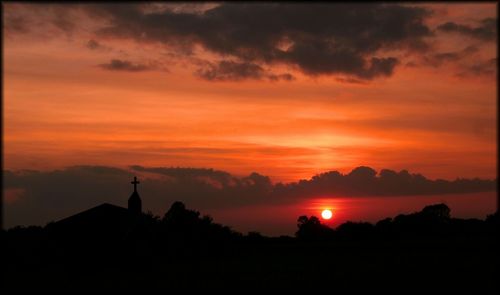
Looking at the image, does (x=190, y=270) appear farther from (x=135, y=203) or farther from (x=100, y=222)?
(x=135, y=203)

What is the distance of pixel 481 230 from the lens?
106062mm

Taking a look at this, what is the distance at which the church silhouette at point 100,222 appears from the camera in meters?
53.8

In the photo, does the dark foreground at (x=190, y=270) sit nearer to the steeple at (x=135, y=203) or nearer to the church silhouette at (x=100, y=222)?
the church silhouette at (x=100, y=222)

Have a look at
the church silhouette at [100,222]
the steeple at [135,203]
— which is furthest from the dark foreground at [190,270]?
the steeple at [135,203]

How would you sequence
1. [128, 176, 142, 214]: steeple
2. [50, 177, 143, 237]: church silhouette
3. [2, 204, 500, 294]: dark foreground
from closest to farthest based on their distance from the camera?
[2, 204, 500, 294]: dark foreground, [50, 177, 143, 237]: church silhouette, [128, 176, 142, 214]: steeple

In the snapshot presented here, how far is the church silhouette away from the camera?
53.8 metres

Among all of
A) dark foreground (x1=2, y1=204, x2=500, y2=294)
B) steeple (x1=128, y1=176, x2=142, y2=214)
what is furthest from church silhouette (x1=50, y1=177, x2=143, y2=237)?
steeple (x1=128, y1=176, x2=142, y2=214)

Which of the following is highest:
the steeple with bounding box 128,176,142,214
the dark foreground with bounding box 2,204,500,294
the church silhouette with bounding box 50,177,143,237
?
the steeple with bounding box 128,176,142,214

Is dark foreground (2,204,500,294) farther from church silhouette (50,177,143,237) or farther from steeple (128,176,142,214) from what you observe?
steeple (128,176,142,214)

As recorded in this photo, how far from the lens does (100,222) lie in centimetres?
5447

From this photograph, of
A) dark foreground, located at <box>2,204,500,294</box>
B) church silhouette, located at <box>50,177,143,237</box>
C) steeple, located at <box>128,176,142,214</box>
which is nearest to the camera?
dark foreground, located at <box>2,204,500,294</box>

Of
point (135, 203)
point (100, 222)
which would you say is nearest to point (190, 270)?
point (100, 222)

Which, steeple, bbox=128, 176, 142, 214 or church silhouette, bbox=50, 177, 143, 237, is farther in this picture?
steeple, bbox=128, 176, 142, 214

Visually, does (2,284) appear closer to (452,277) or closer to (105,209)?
(105,209)
